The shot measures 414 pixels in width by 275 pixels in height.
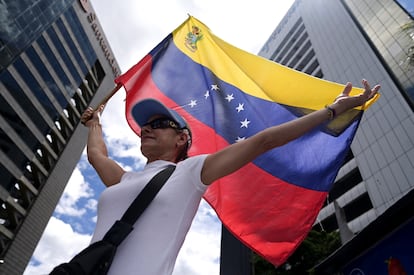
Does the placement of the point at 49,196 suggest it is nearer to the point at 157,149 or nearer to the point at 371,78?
the point at 371,78

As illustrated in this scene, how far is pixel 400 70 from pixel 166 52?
83.9 feet

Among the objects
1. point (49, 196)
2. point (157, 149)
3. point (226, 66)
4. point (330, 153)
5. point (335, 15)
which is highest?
point (157, 149)

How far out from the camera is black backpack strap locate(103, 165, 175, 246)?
3.72 ft

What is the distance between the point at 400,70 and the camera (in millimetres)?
24203

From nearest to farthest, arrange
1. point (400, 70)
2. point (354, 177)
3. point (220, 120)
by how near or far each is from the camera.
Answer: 1. point (220, 120)
2. point (400, 70)
3. point (354, 177)

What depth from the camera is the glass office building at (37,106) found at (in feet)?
81.7

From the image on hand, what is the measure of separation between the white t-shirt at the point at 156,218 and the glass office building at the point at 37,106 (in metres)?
26.5

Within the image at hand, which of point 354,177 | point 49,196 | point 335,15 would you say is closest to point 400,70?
point 354,177

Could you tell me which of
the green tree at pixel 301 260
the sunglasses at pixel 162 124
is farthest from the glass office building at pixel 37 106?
the sunglasses at pixel 162 124

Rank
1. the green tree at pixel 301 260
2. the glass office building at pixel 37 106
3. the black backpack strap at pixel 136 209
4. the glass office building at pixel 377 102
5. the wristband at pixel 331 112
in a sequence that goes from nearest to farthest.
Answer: the black backpack strap at pixel 136 209 < the wristband at pixel 331 112 < the green tree at pixel 301 260 < the glass office building at pixel 377 102 < the glass office building at pixel 37 106

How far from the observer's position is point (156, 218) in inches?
49.8

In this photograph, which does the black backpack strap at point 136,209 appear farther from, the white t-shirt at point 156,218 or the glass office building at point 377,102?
the glass office building at point 377,102

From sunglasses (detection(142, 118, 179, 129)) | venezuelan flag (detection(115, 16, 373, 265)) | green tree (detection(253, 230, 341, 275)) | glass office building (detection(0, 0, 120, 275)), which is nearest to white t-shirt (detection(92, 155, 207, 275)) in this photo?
sunglasses (detection(142, 118, 179, 129))

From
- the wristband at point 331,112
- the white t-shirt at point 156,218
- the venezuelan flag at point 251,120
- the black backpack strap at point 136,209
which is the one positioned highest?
the black backpack strap at point 136,209
